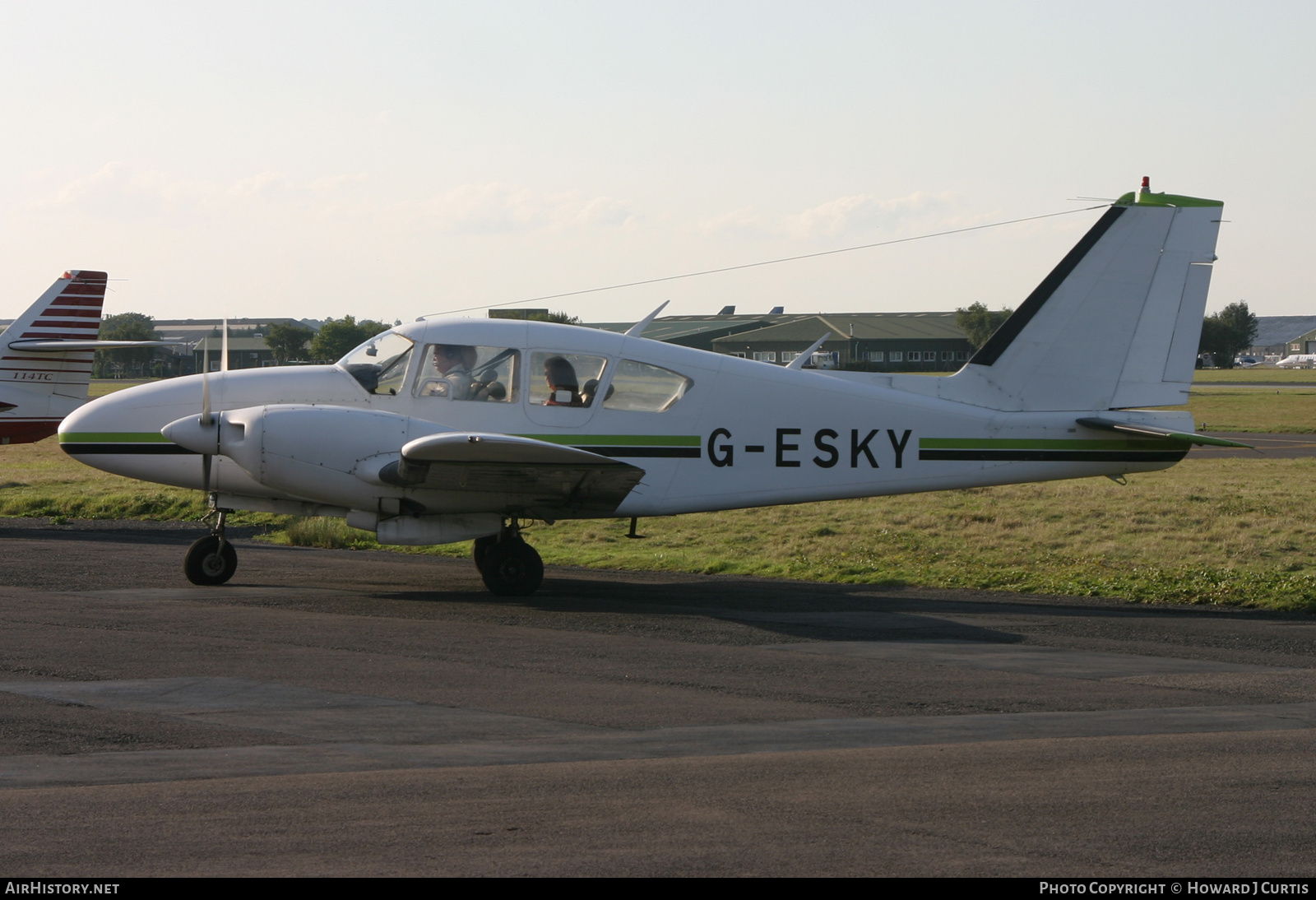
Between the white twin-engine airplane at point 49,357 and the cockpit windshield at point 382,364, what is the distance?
11089 mm

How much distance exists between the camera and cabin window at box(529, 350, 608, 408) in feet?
44.0

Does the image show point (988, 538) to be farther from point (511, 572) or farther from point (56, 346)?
point (56, 346)

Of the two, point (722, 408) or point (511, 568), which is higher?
point (722, 408)

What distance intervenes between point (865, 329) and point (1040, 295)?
81776mm

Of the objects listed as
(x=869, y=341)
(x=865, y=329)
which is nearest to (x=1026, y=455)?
(x=869, y=341)

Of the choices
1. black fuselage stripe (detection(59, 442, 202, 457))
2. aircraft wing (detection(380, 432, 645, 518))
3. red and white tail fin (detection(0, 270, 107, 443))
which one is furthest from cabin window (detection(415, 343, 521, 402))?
red and white tail fin (detection(0, 270, 107, 443))

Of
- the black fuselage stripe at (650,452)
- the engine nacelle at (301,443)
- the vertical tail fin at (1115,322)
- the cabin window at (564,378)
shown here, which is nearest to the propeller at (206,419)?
the engine nacelle at (301,443)

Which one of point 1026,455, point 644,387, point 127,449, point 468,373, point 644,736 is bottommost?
point 644,736

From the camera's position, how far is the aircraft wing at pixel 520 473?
11.8 m

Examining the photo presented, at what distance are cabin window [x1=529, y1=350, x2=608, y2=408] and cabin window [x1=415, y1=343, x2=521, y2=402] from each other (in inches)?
9.7

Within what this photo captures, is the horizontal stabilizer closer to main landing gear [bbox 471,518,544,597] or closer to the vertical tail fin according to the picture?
the vertical tail fin

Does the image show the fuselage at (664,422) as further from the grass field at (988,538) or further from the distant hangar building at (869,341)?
the distant hangar building at (869,341)

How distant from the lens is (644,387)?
535 inches

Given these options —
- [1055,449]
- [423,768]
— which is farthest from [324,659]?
[1055,449]
